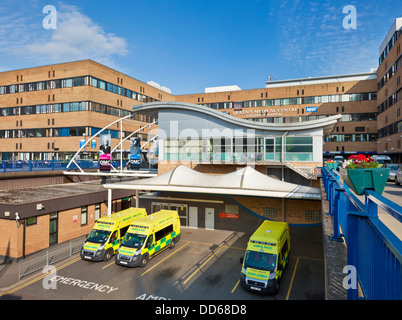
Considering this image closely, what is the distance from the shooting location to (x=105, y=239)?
19.0m

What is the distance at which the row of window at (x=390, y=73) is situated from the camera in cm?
4349

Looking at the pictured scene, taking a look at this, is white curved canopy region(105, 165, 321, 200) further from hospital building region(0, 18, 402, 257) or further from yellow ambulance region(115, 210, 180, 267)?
yellow ambulance region(115, 210, 180, 267)

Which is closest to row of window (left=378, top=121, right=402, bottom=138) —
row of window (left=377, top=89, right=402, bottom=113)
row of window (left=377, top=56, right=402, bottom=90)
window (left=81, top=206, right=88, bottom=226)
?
row of window (left=377, top=89, right=402, bottom=113)

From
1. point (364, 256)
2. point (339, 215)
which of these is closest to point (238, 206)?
point (339, 215)

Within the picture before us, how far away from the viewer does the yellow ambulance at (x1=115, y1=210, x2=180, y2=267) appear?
1748 cm

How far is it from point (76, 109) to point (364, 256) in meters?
51.5

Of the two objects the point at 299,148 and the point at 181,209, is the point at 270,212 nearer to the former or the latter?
the point at 299,148

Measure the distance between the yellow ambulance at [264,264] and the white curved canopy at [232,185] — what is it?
4524 millimetres

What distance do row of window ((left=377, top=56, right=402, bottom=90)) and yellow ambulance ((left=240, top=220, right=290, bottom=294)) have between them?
4335 centimetres

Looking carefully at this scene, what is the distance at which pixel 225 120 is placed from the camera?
28094 millimetres

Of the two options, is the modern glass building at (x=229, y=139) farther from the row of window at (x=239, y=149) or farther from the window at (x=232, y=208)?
the window at (x=232, y=208)

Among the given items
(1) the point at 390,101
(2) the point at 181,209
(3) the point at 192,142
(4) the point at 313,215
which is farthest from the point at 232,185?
(1) the point at 390,101

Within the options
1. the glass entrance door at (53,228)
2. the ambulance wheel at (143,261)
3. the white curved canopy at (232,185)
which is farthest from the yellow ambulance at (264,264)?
the glass entrance door at (53,228)

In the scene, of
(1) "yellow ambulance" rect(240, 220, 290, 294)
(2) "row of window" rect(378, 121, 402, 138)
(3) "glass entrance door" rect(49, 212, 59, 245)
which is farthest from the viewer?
(2) "row of window" rect(378, 121, 402, 138)
